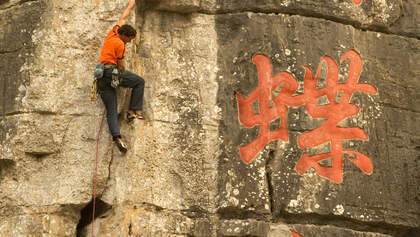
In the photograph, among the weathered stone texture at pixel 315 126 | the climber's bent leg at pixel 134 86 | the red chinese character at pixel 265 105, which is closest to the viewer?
the climber's bent leg at pixel 134 86

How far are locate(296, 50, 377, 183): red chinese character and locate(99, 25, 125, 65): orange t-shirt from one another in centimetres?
246

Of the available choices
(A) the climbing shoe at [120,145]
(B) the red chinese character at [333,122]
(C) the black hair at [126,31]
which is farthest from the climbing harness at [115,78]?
(B) the red chinese character at [333,122]

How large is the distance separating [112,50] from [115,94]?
0.55 meters

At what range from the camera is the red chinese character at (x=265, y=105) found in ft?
32.5

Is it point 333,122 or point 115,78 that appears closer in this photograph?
point 115,78

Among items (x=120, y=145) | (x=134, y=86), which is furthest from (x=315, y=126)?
(x=120, y=145)

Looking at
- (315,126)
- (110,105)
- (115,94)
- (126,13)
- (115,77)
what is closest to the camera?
(115,77)

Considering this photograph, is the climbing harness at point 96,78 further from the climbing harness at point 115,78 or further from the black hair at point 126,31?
the black hair at point 126,31

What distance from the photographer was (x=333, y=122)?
1016cm

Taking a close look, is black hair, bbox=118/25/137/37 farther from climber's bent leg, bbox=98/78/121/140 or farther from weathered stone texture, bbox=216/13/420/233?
weathered stone texture, bbox=216/13/420/233

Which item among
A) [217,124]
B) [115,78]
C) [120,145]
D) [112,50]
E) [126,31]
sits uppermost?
[126,31]

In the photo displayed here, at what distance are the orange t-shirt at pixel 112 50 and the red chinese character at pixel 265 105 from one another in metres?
1.63

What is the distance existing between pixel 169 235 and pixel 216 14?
3035mm

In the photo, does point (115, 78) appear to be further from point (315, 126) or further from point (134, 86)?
point (315, 126)
